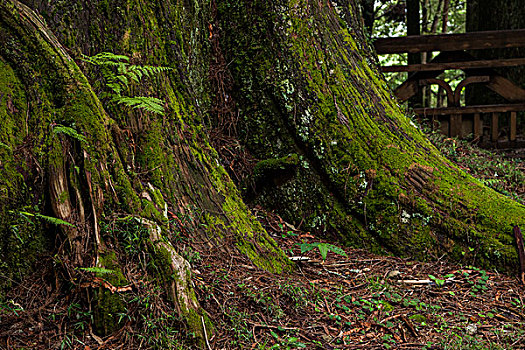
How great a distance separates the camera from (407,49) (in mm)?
7828

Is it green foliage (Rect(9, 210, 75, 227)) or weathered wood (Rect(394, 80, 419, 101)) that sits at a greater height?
weathered wood (Rect(394, 80, 419, 101))

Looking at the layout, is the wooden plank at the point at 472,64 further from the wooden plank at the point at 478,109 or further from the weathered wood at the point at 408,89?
the wooden plank at the point at 478,109

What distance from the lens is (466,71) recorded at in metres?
8.05

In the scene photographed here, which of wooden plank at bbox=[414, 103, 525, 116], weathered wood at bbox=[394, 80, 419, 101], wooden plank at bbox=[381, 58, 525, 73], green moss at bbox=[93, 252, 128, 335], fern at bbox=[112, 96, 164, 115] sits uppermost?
wooden plank at bbox=[381, 58, 525, 73]

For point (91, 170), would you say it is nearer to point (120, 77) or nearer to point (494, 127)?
point (120, 77)

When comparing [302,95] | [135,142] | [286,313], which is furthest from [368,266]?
[135,142]

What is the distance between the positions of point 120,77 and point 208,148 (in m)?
1.06

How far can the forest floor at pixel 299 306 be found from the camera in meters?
2.54

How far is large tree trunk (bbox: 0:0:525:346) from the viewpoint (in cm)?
272

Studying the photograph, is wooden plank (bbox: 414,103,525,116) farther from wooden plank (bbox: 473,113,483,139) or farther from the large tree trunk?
the large tree trunk

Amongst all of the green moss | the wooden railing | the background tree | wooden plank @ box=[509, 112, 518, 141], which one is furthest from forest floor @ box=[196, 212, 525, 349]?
the background tree

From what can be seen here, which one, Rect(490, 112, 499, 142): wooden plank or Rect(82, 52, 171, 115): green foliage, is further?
Rect(490, 112, 499, 142): wooden plank

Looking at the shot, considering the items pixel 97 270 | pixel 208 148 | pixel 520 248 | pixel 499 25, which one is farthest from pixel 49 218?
pixel 499 25

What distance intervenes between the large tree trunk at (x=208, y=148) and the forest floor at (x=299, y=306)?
0.11 meters
